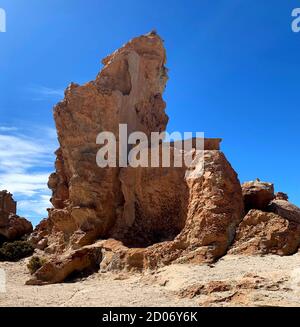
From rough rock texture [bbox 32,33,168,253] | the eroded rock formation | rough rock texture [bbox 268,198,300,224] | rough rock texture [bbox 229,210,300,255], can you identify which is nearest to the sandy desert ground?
rough rock texture [bbox 229,210,300,255]

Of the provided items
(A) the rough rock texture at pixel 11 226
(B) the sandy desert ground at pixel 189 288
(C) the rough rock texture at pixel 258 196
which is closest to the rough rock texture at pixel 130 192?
(B) the sandy desert ground at pixel 189 288

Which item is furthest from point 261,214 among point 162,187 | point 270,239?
point 162,187

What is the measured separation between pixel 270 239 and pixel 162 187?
4924 millimetres

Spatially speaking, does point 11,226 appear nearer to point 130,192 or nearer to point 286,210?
point 130,192

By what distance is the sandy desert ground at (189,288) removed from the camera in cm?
749

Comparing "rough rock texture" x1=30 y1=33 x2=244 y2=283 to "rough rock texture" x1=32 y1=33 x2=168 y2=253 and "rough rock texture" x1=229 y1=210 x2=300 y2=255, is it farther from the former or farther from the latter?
"rough rock texture" x1=229 y1=210 x2=300 y2=255

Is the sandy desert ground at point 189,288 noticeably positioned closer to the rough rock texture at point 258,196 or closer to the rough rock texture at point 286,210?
the rough rock texture at point 286,210

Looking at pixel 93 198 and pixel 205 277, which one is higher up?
pixel 93 198

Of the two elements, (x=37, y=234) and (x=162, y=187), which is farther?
(x=37, y=234)

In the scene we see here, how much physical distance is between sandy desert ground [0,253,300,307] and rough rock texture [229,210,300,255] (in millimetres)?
400

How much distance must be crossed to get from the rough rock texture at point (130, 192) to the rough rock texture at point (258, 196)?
96cm

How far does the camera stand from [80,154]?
18.0 metres
